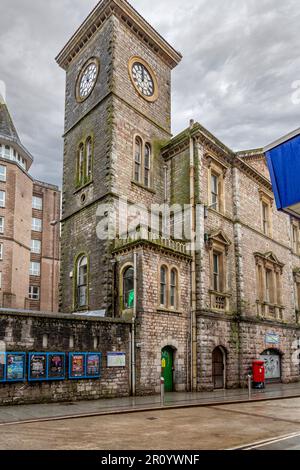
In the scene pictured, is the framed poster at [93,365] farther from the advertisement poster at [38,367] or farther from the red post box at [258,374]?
the red post box at [258,374]

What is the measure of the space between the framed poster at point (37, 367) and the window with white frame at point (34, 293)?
1506 inches

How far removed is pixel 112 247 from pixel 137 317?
4.12 metres

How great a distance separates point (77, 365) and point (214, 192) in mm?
13090

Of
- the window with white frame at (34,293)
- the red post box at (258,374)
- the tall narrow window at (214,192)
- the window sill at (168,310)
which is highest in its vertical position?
the tall narrow window at (214,192)

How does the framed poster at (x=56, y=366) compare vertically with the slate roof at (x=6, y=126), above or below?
below

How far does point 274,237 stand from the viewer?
29516 mm

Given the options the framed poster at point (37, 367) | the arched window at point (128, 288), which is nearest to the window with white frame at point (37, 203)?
the arched window at point (128, 288)

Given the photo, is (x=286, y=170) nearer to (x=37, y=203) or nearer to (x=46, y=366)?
(x=46, y=366)

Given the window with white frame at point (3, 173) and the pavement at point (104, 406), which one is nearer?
the pavement at point (104, 406)

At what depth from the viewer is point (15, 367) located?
48.0 feet

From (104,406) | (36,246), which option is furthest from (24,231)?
(104,406)

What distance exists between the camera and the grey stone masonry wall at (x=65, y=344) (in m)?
14.8
